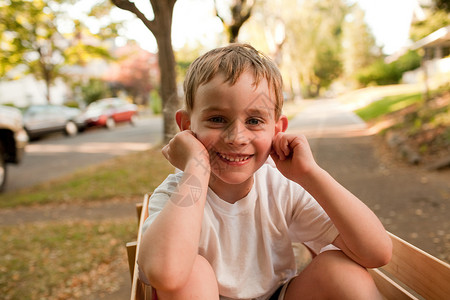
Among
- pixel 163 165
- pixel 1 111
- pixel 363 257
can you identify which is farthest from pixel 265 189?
pixel 1 111

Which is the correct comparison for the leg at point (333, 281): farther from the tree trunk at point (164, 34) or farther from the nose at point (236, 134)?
the tree trunk at point (164, 34)

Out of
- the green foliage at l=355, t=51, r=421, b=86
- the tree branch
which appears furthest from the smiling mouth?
the green foliage at l=355, t=51, r=421, b=86

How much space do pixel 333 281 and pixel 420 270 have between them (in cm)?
34

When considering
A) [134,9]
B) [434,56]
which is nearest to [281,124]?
[134,9]

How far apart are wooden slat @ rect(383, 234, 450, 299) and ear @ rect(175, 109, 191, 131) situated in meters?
1.04

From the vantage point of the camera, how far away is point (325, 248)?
62.2 inches

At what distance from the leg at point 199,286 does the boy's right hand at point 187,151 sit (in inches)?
14.9

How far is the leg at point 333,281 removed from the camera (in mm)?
1310

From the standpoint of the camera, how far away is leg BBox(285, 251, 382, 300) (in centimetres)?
131

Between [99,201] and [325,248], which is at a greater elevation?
[325,248]

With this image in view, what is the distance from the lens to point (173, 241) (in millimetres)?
1192

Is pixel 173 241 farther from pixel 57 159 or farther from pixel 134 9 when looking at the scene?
pixel 57 159

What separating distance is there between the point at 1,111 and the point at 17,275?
3.89 metres

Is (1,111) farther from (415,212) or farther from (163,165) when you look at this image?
(415,212)
